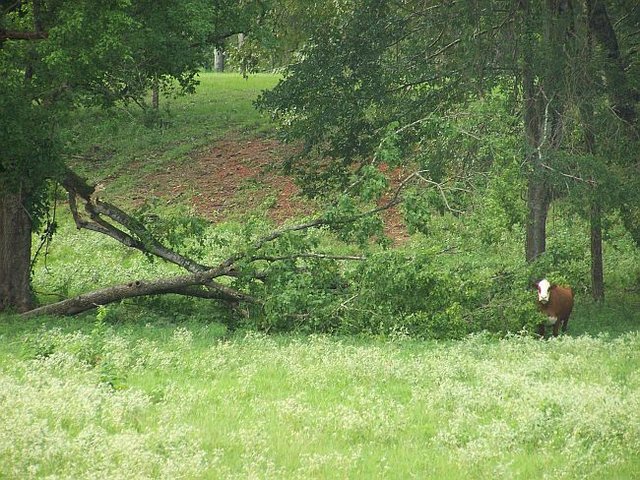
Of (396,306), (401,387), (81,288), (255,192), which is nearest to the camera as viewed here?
(401,387)

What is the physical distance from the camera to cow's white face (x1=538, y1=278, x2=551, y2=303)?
18.7 m

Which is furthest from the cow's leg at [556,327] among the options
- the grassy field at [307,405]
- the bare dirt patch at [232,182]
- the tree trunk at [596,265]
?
the bare dirt patch at [232,182]

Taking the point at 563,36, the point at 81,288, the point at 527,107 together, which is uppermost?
the point at 563,36

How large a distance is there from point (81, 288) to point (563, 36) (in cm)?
1170

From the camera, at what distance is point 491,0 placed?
847 inches

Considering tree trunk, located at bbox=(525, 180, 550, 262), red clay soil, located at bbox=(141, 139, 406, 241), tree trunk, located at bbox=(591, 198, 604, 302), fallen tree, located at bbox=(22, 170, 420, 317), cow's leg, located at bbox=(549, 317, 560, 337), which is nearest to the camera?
fallen tree, located at bbox=(22, 170, 420, 317)

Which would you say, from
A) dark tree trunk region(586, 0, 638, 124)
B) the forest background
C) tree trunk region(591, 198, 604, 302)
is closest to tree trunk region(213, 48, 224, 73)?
the forest background

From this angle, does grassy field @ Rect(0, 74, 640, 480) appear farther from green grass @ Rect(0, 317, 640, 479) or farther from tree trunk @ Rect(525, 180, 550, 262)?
tree trunk @ Rect(525, 180, 550, 262)

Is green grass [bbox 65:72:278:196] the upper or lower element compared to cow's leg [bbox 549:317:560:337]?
upper

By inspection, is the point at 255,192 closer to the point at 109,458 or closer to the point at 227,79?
the point at 227,79

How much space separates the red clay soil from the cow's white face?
12706 mm

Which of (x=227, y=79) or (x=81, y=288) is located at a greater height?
(x=227, y=79)

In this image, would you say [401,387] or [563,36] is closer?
[401,387]

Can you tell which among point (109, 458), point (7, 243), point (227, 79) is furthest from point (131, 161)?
point (109, 458)
